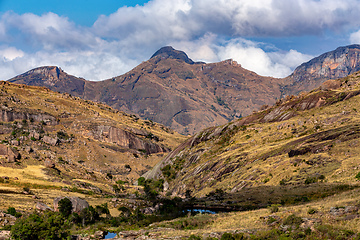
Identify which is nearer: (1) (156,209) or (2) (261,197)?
(2) (261,197)

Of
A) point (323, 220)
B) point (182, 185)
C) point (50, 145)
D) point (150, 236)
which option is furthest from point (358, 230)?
point (50, 145)

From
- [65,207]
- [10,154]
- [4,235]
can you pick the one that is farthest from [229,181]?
[10,154]

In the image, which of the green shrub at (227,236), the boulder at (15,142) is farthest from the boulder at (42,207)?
the boulder at (15,142)

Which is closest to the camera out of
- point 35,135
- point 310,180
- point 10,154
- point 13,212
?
point 13,212

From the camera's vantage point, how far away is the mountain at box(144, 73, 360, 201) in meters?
71.4

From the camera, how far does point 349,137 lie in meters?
77.6

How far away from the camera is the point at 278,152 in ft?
301

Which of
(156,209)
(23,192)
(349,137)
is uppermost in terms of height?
(349,137)

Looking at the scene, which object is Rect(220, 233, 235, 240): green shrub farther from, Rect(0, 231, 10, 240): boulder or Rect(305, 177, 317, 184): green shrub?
Rect(305, 177, 317, 184): green shrub

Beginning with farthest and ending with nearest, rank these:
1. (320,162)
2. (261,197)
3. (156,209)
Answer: (156,209)
(320,162)
(261,197)

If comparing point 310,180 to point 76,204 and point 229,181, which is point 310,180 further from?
point 76,204

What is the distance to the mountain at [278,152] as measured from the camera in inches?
2813

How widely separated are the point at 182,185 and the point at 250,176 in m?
37.9

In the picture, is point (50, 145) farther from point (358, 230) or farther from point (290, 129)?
point (358, 230)
